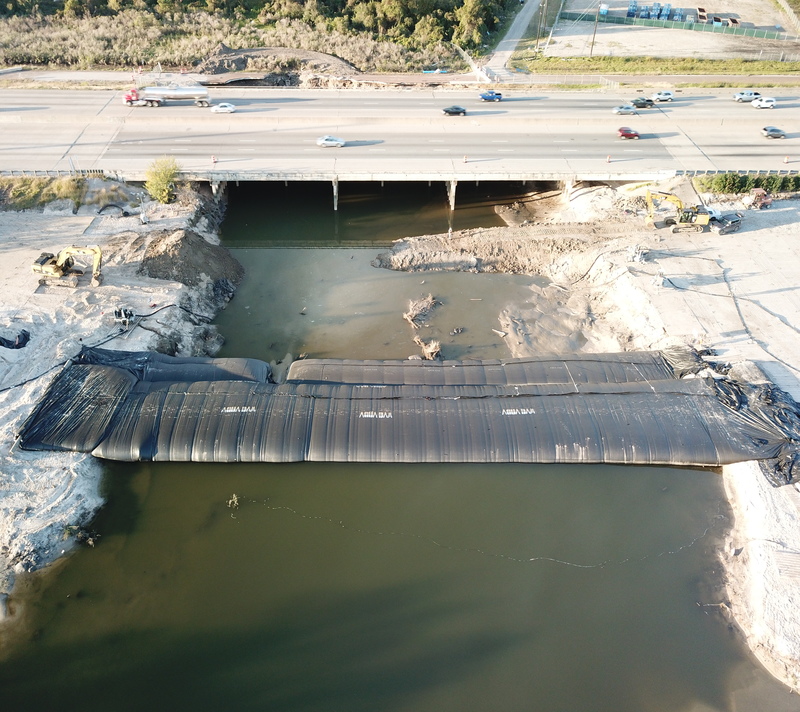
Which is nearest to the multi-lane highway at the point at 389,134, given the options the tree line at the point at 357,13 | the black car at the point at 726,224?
the black car at the point at 726,224

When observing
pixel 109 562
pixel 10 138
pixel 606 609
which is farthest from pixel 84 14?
pixel 606 609

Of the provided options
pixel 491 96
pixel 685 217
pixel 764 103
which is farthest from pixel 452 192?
pixel 764 103

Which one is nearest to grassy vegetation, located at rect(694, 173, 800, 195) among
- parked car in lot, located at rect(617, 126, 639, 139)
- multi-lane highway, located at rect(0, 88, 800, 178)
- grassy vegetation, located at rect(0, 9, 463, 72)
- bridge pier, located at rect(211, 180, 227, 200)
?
multi-lane highway, located at rect(0, 88, 800, 178)

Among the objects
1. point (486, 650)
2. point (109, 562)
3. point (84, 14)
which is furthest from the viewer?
point (84, 14)

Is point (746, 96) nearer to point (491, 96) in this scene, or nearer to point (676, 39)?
point (676, 39)

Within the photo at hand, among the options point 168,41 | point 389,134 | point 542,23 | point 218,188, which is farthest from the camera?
point 542,23

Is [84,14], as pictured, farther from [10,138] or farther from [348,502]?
[348,502]

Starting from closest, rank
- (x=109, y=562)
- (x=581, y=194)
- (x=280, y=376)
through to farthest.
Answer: (x=109, y=562)
(x=280, y=376)
(x=581, y=194)
